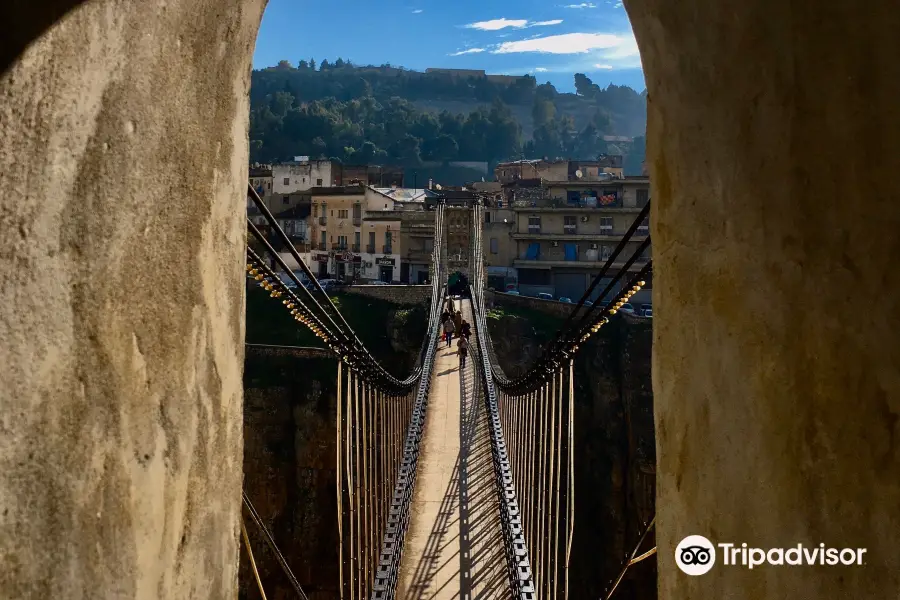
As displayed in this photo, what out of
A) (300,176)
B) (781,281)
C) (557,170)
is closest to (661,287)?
(781,281)

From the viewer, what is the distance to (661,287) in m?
1.61

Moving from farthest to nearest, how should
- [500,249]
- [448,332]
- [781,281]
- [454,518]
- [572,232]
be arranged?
[500,249]
[572,232]
[448,332]
[454,518]
[781,281]

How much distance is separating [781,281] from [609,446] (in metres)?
23.6

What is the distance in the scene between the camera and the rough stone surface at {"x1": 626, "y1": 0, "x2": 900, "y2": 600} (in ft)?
3.66

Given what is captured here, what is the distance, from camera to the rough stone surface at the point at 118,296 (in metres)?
1.13

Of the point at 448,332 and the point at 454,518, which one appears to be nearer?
the point at 454,518

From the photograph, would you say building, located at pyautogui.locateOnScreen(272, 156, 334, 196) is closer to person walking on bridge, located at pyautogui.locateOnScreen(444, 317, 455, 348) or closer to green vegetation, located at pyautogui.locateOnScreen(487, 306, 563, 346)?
green vegetation, located at pyautogui.locateOnScreen(487, 306, 563, 346)

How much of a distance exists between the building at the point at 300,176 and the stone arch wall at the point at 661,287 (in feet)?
120

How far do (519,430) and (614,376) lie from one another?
1576 cm

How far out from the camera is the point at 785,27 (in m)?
1.23

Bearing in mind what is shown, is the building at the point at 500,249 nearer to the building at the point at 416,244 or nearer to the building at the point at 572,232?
the building at the point at 572,232

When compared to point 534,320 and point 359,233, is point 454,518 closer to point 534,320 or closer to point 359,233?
point 534,320

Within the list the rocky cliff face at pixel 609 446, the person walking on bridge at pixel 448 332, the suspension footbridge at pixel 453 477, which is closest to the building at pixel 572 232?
the rocky cliff face at pixel 609 446

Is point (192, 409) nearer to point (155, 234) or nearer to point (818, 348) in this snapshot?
point (155, 234)
